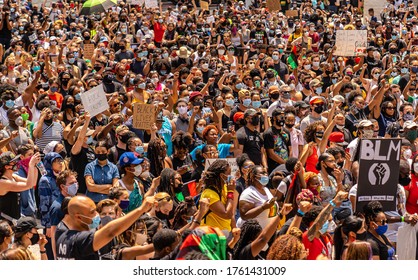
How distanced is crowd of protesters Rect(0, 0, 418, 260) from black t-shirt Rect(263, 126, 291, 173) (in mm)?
18

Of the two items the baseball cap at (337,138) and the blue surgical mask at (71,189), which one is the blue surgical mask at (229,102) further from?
the blue surgical mask at (71,189)

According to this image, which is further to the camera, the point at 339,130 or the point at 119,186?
the point at 339,130

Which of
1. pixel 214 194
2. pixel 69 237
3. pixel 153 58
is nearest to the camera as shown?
pixel 69 237

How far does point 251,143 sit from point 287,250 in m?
4.58

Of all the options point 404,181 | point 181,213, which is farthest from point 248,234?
point 404,181

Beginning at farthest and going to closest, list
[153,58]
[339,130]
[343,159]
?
[153,58] < [339,130] < [343,159]

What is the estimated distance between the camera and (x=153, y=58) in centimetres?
1616

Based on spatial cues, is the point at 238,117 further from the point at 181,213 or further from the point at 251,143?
the point at 181,213

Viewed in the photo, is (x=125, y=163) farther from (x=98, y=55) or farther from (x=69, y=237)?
(x=98, y=55)

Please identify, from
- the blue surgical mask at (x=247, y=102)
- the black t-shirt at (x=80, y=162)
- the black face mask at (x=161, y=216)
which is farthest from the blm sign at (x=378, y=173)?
the blue surgical mask at (x=247, y=102)

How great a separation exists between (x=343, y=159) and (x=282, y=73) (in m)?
7.63

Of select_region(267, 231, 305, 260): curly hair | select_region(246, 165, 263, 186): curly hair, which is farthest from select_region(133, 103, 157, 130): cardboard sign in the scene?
select_region(267, 231, 305, 260): curly hair

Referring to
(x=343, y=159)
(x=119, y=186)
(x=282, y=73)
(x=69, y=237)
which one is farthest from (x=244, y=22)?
(x=69, y=237)

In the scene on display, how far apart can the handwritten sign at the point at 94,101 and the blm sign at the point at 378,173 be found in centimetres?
402
